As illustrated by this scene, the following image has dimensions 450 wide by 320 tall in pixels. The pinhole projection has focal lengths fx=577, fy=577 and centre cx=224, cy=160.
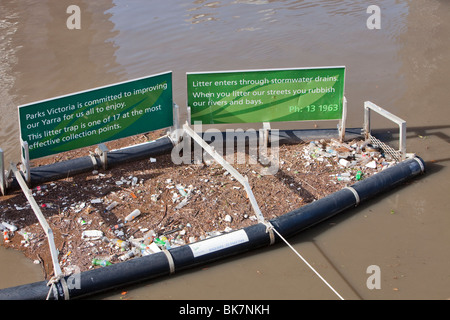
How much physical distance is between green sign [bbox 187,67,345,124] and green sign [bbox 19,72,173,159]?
1.88 feet

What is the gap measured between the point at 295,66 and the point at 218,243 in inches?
278

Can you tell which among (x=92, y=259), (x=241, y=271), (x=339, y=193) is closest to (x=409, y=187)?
(x=339, y=193)

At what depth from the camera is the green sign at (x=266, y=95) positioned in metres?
9.84

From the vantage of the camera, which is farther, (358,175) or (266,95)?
(266,95)

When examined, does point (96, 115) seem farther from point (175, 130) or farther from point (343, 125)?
point (343, 125)

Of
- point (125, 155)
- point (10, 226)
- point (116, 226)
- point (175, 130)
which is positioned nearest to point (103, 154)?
point (125, 155)

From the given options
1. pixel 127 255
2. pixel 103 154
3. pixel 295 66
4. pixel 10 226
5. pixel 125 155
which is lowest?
pixel 127 255

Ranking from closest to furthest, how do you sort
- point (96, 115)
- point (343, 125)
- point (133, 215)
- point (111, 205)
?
1. point (133, 215)
2. point (111, 205)
3. point (96, 115)
4. point (343, 125)

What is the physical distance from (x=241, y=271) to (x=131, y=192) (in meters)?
2.40

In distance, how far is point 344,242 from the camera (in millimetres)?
8258

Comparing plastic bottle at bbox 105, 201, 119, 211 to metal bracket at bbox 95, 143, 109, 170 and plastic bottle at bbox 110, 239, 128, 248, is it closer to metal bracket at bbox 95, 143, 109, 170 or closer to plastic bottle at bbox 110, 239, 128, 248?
plastic bottle at bbox 110, 239, 128, 248

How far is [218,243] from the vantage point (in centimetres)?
768

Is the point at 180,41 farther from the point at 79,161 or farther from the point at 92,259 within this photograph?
the point at 92,259

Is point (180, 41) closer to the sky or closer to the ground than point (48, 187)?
closer to the sky
